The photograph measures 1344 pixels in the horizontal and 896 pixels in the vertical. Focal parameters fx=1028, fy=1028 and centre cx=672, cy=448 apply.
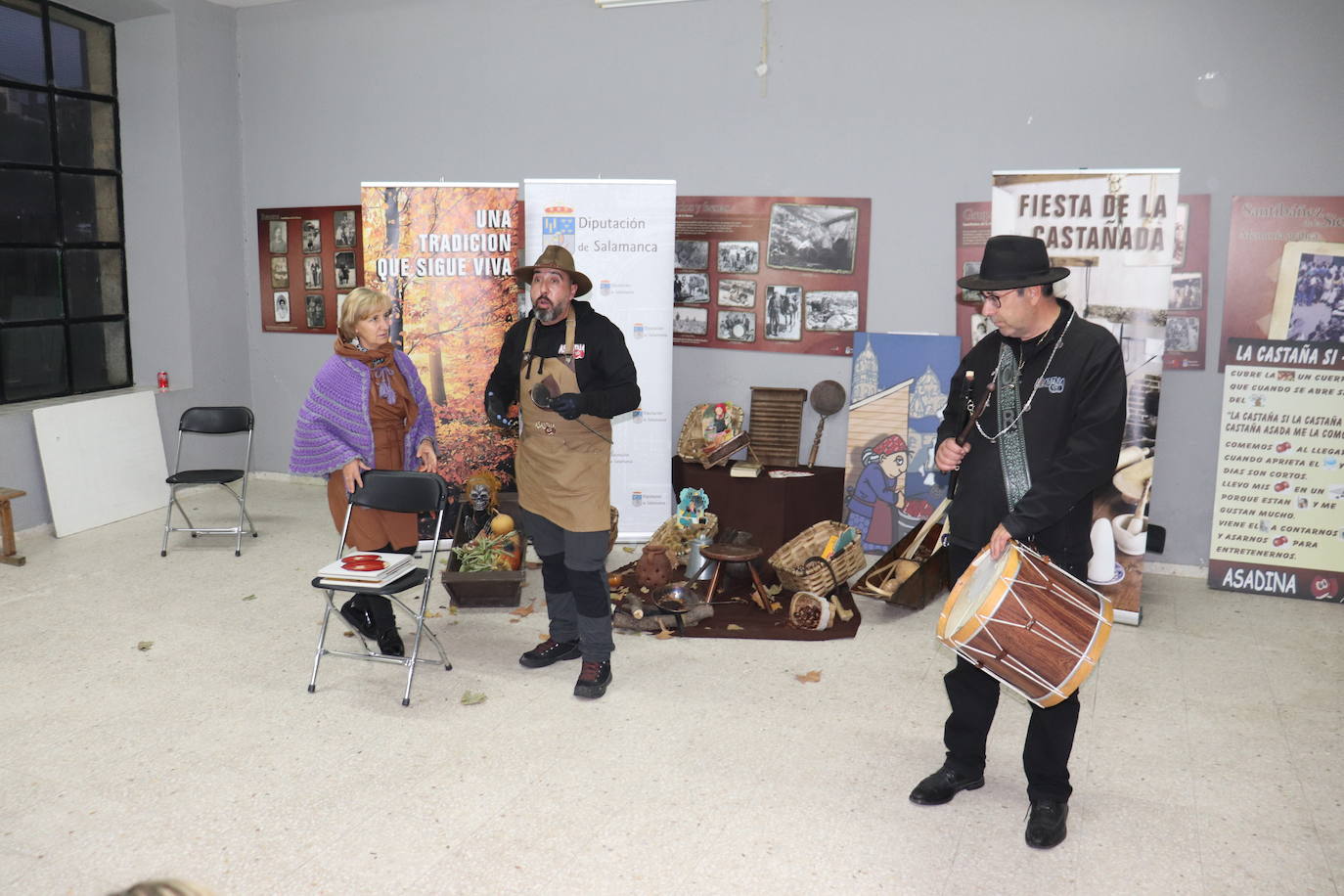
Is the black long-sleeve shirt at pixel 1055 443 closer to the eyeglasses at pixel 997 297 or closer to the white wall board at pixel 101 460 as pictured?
the eyeglasses at pixel 997 297

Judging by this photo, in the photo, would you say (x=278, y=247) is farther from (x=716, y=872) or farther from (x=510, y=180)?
(x=716, y=872)

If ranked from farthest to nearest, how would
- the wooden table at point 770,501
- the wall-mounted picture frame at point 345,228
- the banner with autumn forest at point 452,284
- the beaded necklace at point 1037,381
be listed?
the wall-mounted picture frame at point 345,228
the banner with autumn forest at point 452,284
the wooden table at point 770,501
the beaded necklace at point 1037,381

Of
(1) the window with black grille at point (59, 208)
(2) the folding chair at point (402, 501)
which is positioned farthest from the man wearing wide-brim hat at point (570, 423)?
(1) the window with black grille at point (59, 208)

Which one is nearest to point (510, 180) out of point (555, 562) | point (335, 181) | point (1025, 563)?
point (335, 181)

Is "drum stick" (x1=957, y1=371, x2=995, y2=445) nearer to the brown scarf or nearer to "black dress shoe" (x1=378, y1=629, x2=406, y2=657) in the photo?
the brown scarf

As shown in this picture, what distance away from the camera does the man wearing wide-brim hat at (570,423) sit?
4371 millimetres

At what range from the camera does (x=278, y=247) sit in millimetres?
8328

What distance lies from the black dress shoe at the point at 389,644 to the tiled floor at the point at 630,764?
0.07 meters

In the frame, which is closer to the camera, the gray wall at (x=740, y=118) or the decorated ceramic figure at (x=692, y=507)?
the gray wall at (x=740, y=118)

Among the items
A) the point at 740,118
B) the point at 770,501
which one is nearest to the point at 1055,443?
the point at 770,501

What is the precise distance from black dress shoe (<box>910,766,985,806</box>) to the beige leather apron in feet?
5.39

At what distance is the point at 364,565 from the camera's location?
4.35 m

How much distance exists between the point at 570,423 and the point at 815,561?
176 centimetres

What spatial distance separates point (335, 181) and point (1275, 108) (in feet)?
21.2
